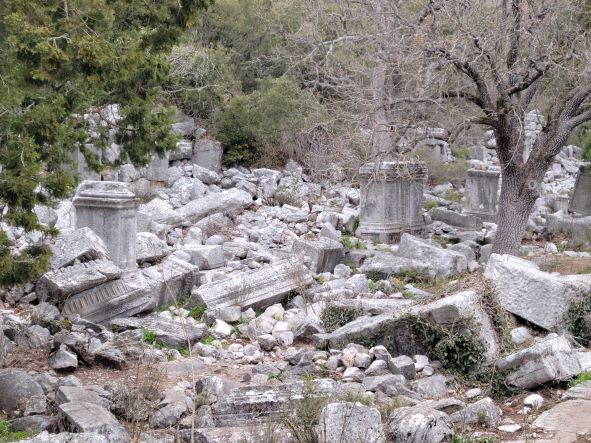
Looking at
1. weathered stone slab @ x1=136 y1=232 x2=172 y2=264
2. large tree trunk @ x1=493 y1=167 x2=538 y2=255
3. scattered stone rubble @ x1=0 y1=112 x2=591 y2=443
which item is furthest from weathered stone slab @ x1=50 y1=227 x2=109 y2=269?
large tree trunk @ x1=493 y1=167 x2=538 y2=255

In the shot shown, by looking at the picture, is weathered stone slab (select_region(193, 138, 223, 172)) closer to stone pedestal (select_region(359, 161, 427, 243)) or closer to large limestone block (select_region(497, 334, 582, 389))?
stone pedestal (select_region(359, 161, 427, 243))

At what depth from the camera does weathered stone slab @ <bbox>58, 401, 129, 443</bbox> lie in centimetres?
514

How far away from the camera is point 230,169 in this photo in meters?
19.3

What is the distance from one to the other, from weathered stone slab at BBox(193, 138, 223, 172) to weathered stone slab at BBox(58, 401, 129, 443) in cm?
1391

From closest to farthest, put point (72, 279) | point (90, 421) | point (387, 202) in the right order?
point (90, 421) < point (72, 279) < point (387, 202)

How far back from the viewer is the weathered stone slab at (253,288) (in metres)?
9.59

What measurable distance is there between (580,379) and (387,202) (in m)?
8.21

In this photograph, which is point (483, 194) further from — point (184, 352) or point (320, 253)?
point (184, 352)

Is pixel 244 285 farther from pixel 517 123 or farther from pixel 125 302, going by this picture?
pixel 517 123

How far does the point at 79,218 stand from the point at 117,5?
435 cm

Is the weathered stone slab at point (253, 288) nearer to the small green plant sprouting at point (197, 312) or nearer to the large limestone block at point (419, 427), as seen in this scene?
the small green plant sprouting at point (197, 312)

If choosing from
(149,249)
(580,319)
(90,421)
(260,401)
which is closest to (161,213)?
(149,249)

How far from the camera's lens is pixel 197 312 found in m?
9.48

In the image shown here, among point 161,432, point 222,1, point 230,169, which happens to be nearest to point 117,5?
point 161,432
